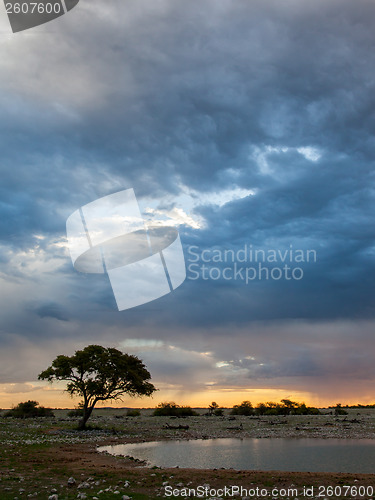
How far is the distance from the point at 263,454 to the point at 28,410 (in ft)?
226

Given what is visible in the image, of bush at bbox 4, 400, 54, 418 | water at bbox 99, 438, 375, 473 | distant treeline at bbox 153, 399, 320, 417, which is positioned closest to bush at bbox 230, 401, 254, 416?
distant treeline at bbox 153, 399, 320, 417

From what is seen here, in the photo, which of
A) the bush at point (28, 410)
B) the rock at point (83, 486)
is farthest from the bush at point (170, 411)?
the rock at point (83, 486)

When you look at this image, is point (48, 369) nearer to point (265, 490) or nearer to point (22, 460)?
point (22, 460)

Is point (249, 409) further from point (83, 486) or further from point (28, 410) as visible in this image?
point (83, 486)

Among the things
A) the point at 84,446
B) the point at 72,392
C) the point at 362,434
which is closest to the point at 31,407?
the point at 72,392

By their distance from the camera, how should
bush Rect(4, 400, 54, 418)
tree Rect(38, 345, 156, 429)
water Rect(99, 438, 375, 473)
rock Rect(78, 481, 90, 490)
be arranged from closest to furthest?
rock Rect(78, 481, 90, 490)
water Rect(99, 438, 375, 473)
tree Rect(38, 345, 156, 429)
bush Rect(4, 400, 54, 418)

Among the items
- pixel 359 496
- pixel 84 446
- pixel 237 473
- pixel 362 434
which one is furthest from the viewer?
pixel 362 434

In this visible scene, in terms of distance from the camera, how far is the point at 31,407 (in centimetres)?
8238

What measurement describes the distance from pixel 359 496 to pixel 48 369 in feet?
130

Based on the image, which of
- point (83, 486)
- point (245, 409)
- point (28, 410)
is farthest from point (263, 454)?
point (245, 409)

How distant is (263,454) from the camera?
89.0ft

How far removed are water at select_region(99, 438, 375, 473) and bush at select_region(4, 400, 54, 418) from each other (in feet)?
187

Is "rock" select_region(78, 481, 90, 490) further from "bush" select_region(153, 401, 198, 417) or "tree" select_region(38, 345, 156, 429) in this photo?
"bush" select_region(153, 401, 198, 417)

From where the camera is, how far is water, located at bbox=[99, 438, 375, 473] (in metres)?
22.0
